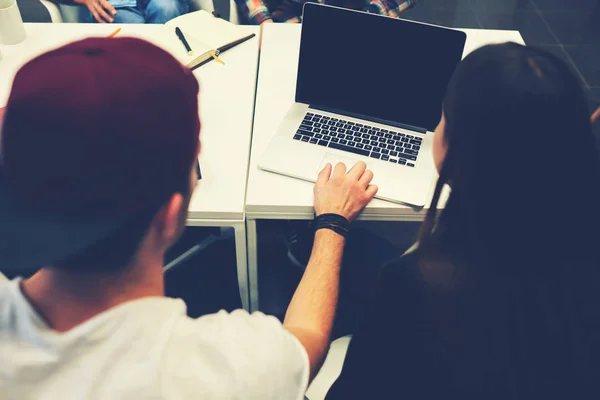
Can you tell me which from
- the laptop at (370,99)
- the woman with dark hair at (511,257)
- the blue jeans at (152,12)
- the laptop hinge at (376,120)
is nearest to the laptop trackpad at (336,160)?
the laptop at (370,99)

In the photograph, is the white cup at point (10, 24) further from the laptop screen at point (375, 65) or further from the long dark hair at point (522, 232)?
the long dark hair at point (522, 232)

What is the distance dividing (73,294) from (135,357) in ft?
0.37

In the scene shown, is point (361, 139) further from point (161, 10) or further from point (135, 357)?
point (161, 10)

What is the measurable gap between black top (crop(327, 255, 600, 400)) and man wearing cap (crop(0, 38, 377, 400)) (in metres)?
0.21

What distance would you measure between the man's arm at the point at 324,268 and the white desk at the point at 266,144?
0.04 m

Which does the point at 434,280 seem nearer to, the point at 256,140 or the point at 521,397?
the point at 521,397

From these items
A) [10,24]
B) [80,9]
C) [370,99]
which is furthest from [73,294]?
[80,9]

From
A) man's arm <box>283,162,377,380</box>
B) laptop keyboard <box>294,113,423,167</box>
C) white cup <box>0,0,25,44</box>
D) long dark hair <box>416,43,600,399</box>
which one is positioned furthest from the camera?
white cup <box>0,0,25,44</box>

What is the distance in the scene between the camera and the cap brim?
1.73 feet

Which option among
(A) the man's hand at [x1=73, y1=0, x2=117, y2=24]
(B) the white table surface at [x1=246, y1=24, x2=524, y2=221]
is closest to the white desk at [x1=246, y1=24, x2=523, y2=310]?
(B) the white table surface at [x1=246, y1=24, x2=524, y2=221]

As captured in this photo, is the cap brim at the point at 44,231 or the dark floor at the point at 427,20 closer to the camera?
the cap brim at the point at 44,231

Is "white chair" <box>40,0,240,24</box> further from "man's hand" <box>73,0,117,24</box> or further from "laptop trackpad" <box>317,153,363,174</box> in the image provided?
"laptop trackpad" <box>317,153,363,174</box>

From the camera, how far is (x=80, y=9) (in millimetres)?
1846

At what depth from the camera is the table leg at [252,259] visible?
111 centimetres
